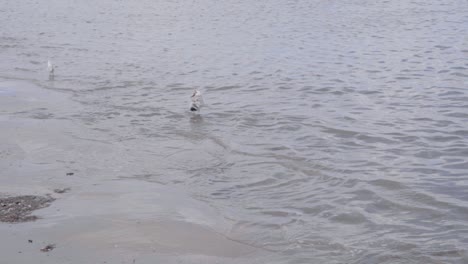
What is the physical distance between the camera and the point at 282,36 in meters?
22.3

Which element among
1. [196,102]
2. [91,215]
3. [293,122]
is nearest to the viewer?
[91,215]

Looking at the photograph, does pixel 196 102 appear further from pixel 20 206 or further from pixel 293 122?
pixel 20 206

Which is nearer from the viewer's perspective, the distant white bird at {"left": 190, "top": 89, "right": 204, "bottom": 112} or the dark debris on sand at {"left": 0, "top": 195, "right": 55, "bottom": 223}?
the dark debris on sand at {"left": 0, "top": 195, "right": 55, "bottom": 223}

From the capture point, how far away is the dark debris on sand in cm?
641

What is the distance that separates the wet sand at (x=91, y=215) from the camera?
230 inches

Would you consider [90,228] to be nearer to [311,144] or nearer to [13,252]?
[13,252]

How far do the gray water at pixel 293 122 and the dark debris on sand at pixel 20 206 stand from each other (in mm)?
1348

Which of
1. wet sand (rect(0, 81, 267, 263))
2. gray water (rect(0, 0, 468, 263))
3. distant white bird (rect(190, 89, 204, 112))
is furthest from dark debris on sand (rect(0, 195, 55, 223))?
distant white bird (rect(190, 89, 204, 112))

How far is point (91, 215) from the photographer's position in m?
6.79

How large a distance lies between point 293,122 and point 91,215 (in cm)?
535

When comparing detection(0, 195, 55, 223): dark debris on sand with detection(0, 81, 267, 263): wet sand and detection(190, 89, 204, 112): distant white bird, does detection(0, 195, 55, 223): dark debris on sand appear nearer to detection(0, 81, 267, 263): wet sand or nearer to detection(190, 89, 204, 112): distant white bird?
detection(0, 81, 267, 263): wet sand

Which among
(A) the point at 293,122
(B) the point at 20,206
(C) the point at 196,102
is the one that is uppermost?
(C) the point at 196,102

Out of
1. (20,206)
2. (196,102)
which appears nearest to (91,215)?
(20,206)

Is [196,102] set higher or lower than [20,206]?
higher
